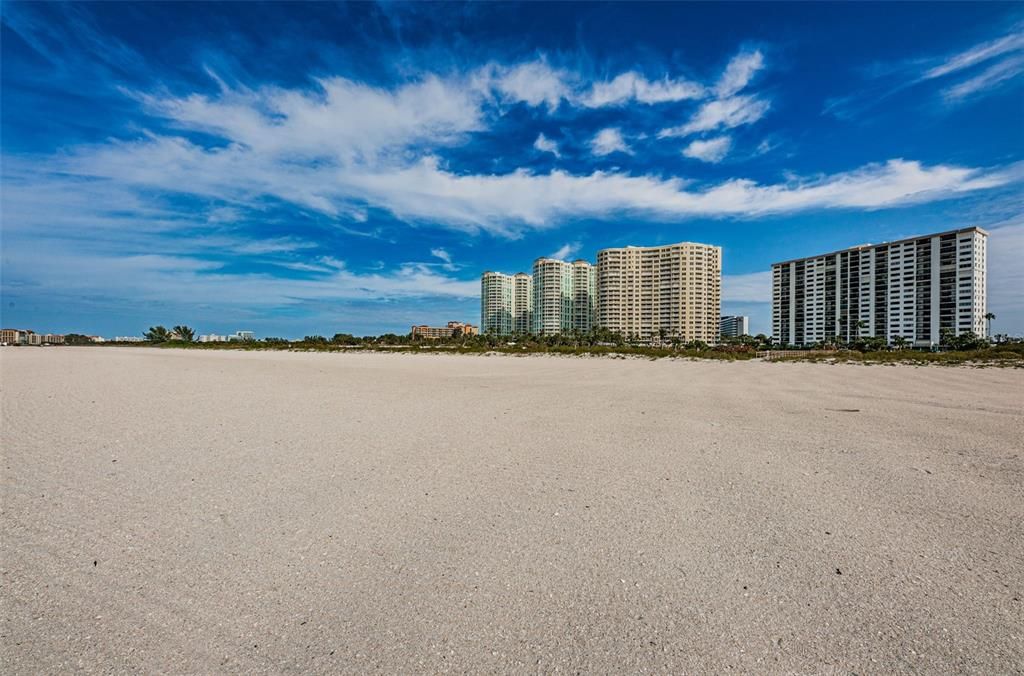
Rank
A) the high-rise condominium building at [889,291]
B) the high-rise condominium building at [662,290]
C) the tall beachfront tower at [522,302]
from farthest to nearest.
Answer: the tall beachfront tower at [522,302]
the high-rise condominium building at [662,290]
the high-rise condominium building at [889,291]

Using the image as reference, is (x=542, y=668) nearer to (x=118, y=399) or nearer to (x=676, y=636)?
(x=676, y=636)

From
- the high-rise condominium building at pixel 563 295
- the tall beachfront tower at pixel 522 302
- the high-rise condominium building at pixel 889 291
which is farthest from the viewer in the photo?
the tall beachfront tower at pixel 522 302

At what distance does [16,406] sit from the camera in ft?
30.5

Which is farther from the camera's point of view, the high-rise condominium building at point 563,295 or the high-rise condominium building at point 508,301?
the high-rise condominium building at point 508,301

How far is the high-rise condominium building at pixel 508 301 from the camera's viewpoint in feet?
414

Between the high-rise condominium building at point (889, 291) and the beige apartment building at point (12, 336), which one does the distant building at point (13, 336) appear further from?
the high-rise condominium building at point (889, 291)

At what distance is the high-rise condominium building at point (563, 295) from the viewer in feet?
385

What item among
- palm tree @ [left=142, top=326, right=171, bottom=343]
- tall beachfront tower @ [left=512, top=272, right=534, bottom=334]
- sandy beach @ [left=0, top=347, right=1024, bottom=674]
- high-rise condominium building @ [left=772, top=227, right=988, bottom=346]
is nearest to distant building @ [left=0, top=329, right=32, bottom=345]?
palm tree @ [left=142, top=326, right=171, bottom=343]

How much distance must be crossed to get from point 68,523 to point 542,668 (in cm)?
408

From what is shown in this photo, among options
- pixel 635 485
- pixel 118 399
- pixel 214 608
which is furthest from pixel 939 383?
pixel 118 399

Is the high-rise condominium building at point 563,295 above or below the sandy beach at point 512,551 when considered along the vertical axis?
above

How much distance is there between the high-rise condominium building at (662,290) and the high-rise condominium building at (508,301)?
24.9 meters

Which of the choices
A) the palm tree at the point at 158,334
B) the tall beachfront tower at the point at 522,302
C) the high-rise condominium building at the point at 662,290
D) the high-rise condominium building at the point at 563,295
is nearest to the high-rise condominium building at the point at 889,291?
the high-rise condominium building at the point at 662,290

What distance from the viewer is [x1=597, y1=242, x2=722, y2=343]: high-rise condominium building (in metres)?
101
